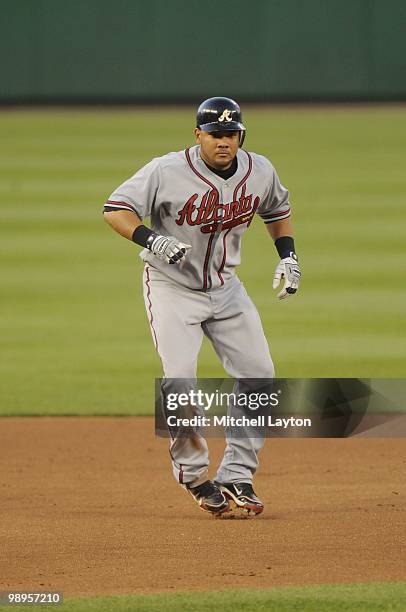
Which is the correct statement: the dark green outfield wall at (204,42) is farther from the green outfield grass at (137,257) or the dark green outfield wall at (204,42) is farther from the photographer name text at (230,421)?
the photographer name text at (230,421)

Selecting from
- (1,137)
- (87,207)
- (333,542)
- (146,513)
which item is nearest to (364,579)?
(333,542)

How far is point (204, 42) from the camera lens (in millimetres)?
24125

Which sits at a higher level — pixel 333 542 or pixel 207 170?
pixel 207 170

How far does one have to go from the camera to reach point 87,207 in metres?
16.7

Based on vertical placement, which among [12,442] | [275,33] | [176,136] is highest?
[275,33]

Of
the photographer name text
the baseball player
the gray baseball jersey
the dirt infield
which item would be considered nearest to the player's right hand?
the baseball player

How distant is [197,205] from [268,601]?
6.55ft

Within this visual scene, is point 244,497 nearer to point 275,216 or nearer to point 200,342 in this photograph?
point 200,342

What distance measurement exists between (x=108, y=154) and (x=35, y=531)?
48.7 feet

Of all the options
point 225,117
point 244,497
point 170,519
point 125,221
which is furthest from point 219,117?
point 170,519

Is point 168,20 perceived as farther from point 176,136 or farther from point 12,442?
point 12,442

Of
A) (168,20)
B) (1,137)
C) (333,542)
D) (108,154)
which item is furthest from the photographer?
(168,20)

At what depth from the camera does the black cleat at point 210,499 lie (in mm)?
5824

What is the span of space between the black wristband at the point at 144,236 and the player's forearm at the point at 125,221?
3 cm
